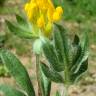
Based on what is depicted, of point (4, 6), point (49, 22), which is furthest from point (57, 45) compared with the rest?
point (4, 6)

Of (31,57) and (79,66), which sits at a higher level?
(79,66)

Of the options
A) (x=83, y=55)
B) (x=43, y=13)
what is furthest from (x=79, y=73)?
(x=43, y=13)

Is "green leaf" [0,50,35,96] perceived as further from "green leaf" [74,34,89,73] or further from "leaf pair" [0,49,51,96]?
"green leaf" [74,34,89,73]

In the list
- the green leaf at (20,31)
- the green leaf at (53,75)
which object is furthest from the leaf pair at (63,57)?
the green leaf at (20,31)

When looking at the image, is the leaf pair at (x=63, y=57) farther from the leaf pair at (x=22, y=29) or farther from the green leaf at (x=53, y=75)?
the leaf pair at (x=22, y=29)

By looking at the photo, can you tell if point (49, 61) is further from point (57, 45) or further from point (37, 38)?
point (37, 38)

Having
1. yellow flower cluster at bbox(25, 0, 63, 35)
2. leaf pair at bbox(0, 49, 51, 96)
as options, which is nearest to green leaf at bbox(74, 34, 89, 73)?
yellow flower cluster at bbox(25, 0, 63, 35)
